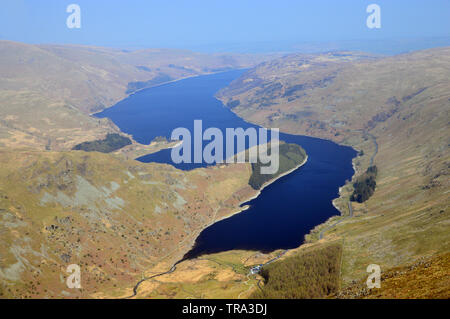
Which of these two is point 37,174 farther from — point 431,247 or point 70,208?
point 431,247

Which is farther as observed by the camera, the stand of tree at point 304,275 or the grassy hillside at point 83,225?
the grassy hillside at point 83,225

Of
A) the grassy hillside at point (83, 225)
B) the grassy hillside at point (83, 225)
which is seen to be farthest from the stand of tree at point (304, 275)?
the grassy hillside at point (83, 225)

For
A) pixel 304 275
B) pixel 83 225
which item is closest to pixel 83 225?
pixel 83 225

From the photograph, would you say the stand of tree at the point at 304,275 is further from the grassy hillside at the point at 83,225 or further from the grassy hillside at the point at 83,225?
the grassy hillside at the point at 83,225

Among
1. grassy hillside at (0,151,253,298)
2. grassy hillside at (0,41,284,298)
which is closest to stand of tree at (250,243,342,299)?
grassy hillside at (0,41,284,298)

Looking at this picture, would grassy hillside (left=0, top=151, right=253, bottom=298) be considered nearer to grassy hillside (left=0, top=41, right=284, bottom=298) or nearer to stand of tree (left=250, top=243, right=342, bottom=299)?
grassy hillside (left=0, top=41, right=284, bottom=298)

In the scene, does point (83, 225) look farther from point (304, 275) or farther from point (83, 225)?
point (304, 275)

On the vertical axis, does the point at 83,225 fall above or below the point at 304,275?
above

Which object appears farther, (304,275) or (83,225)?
(83,225)
